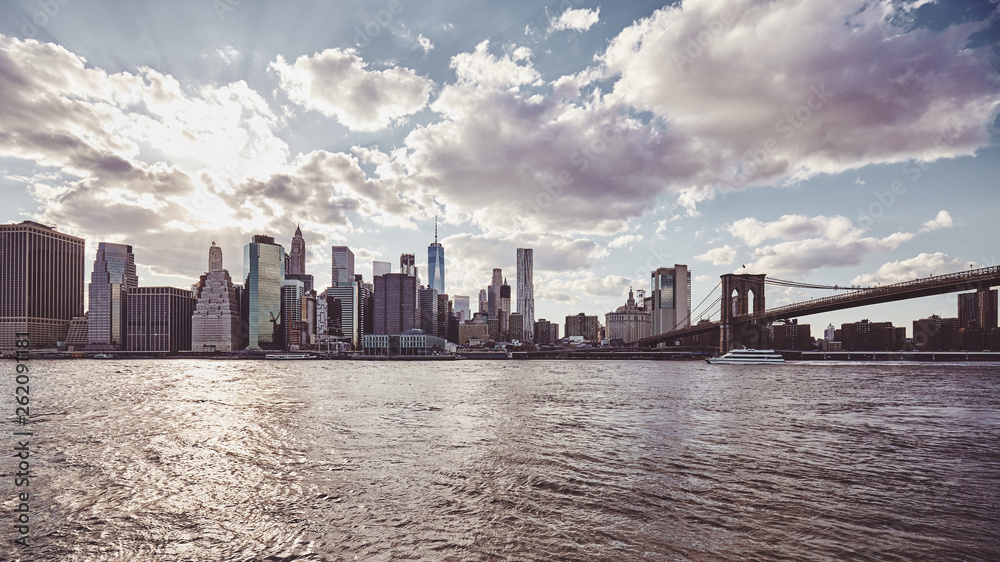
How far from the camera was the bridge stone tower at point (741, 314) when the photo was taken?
13838 centimetres

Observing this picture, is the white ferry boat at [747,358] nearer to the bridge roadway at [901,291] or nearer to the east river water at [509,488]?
the bridge roadway at [901,291]

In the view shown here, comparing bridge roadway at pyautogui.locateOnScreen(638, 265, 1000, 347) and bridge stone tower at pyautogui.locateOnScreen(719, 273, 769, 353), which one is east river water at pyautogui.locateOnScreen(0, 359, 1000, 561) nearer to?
bridge roadway at pyautogui.locateOnScreen(638, 265, 1000, 347)

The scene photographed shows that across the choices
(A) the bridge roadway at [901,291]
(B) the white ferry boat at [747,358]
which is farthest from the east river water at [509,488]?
(B) the white ferry boat at [747,358]

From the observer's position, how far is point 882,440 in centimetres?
2502

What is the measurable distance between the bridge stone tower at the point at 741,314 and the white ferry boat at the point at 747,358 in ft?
25.6

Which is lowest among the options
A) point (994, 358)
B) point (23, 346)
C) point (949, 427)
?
point (994, 358)

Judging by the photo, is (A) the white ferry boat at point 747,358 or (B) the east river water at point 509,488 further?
(A) the white ferry boat at point 747,358

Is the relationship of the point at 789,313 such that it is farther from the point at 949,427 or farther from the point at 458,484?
the point at 458,484

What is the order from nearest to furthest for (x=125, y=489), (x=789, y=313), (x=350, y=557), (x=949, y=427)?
(x=350, y=557) → (x=125, y=489) → (x=949, y=427) → (x=789, y=313)

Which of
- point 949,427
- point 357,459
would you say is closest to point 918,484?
point 949,427

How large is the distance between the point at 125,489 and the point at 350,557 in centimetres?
1105

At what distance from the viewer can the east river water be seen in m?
11.9

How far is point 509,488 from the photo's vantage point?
53.6ft

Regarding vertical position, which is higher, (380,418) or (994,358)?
(380,418)
